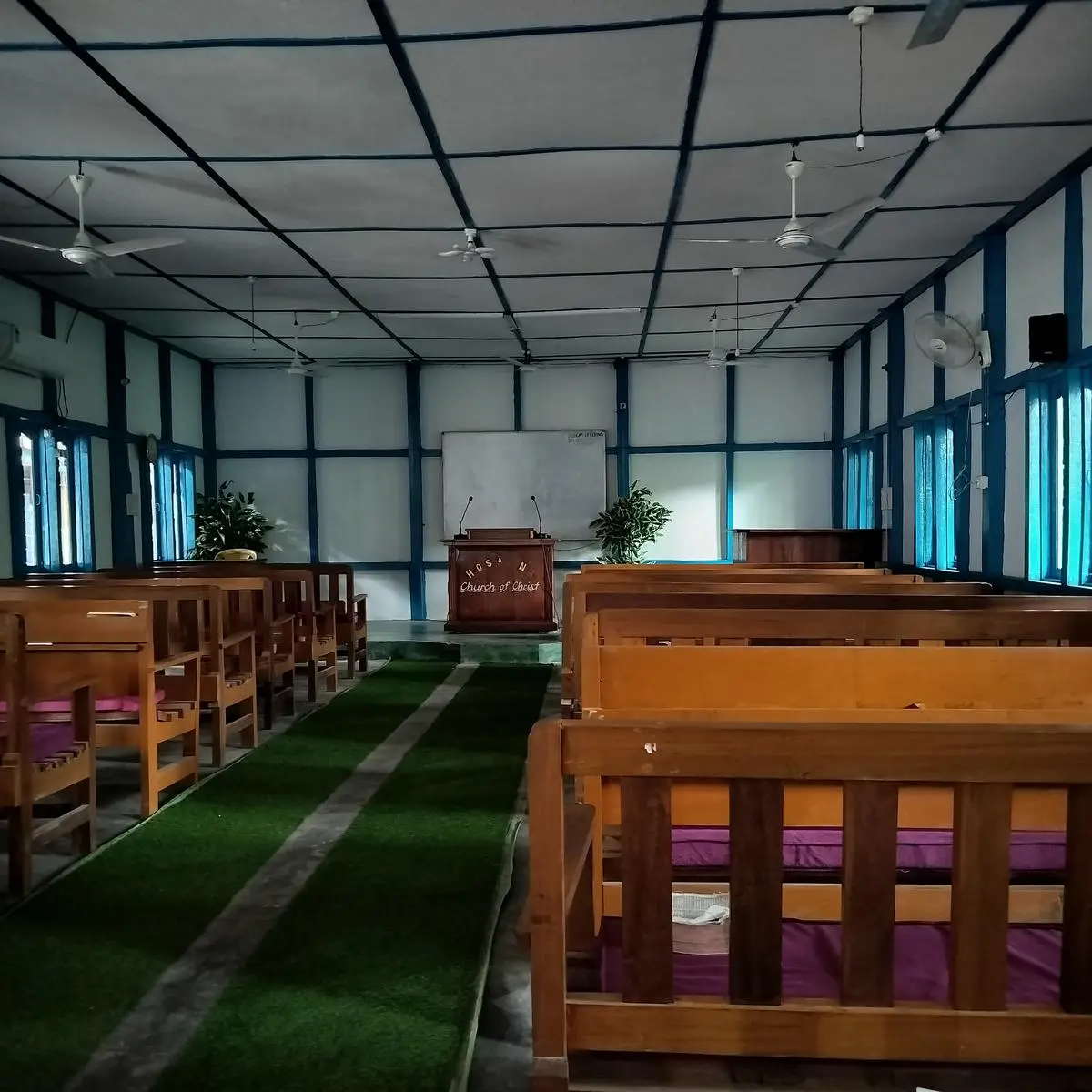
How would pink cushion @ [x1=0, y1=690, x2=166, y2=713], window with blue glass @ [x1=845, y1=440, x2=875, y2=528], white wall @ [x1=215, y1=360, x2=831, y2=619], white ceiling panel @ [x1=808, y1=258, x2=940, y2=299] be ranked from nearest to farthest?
pink cushion @ [x1=0, y1=690, x2=166, y2=713] → white ceiling panel @ [x1=808, y1=258, x2=940, y2=299] → window with blue glass @ [x1=845, y1=440, x2=875, y2=528] → white wall @ [x1=215, y1=360, x2=831, y2=619]

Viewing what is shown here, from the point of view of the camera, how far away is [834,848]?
83.5 inches

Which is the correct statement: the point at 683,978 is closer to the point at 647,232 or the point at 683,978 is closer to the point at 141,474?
the point at 647,232

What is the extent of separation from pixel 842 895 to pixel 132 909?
2415mm

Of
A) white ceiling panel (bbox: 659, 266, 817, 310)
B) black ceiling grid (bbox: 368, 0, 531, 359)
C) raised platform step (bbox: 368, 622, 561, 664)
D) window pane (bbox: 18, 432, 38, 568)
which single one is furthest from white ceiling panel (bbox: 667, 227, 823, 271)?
window pane (bbox: 18, 432, 38, 568)

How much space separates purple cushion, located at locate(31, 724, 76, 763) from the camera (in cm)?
326

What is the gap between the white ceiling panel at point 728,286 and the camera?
7667 mm

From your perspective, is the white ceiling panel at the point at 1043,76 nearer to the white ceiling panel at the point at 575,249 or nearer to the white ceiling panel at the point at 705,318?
the white ceiling panel at the point at 575,249

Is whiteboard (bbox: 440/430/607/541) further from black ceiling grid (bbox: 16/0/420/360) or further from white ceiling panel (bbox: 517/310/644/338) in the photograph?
black ceiling grid (bbox: 16/0/420/360)

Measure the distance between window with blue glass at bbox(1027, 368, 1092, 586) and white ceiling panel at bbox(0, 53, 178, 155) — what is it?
5.48m

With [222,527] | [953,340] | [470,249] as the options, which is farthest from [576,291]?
[222,527]

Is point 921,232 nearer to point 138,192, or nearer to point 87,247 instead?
point 138,192

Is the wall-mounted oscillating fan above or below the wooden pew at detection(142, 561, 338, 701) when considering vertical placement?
above

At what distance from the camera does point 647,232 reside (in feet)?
21.7

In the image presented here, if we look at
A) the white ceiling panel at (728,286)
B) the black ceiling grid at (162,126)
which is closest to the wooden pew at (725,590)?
the black ceiling grid at (162,126)
